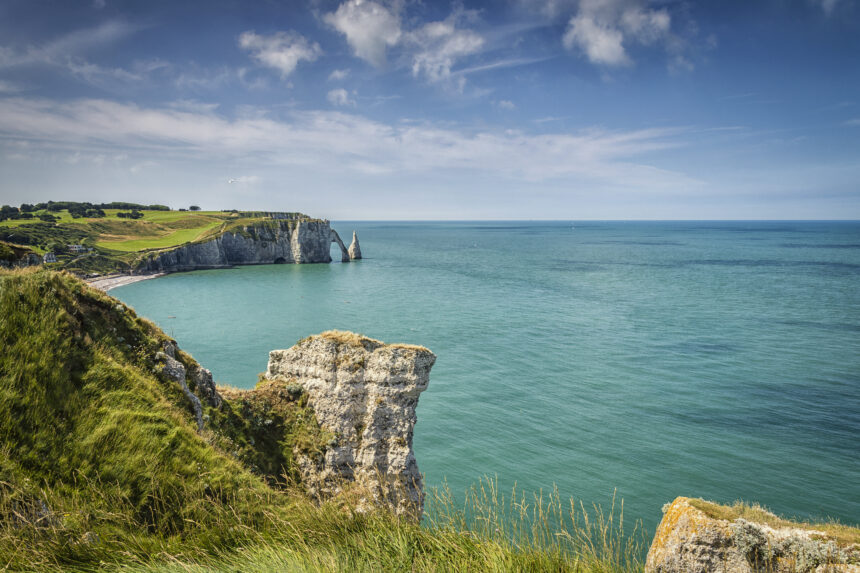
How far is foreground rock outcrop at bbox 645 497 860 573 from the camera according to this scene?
23.3 feet

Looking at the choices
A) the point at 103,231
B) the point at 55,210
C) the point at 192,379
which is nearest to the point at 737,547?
the point at 192,379

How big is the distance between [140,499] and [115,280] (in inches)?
4522

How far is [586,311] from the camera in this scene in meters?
68.9

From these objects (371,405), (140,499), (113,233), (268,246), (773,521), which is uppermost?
(113,233)

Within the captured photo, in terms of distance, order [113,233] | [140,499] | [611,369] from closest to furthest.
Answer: [140,499] → [611,369] → [113,233]

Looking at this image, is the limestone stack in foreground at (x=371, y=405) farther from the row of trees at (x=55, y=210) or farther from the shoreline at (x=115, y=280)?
the row of trees at (x=55, y=210)

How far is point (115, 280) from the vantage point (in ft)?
329

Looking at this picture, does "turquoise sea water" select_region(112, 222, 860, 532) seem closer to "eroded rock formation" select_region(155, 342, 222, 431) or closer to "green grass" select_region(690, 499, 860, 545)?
"eroded rock formation" select_region(155, 342, 222, 431)

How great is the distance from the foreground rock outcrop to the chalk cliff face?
140 metres

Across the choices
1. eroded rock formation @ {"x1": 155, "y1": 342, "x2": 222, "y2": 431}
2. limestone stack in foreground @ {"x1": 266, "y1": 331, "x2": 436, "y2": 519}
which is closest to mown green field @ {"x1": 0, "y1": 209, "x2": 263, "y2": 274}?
eroded rock formation @ {"x1": 155, "y1": 342, "x2": 222, "y2": 431}

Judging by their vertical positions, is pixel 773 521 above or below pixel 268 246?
below

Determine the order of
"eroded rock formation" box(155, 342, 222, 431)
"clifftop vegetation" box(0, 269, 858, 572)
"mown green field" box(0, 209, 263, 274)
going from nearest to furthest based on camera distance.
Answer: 1. "clifftop vegetation" box(0, 269, 858, 572)
2. "eroded rock formation" box(155, 342, 222, 431)
3. "mown green field" box(0, 209, 263, 274)

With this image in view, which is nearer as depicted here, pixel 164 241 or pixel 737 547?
pixel 737 547

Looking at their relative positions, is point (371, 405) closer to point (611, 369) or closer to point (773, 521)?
point (773, 521)
